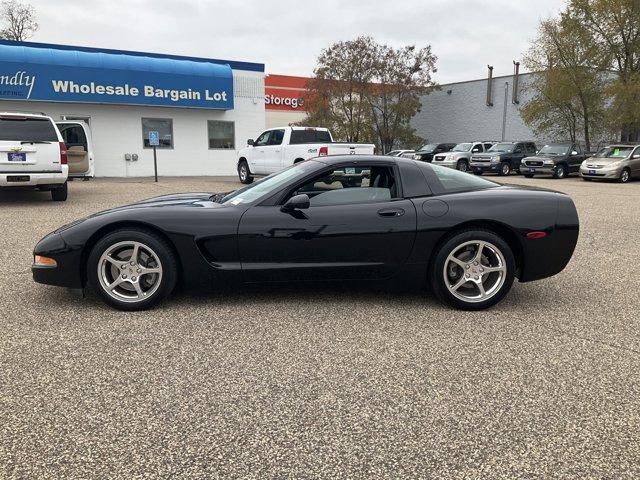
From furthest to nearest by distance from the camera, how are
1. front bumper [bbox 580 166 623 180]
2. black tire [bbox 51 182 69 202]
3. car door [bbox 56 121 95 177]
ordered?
front bumper [bbox 580 166 623 180] → car door [bbox 56 121 95 177] → black tire [bbox 51 182 69 202]

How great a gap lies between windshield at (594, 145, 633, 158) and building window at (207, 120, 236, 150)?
53.2 feet

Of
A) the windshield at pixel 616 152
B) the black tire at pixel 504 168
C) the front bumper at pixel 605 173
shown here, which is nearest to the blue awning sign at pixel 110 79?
the black tire at pixel 504 168

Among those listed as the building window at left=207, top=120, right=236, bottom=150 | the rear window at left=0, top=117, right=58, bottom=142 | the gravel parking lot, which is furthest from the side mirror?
the building window at left=207, top=120, right=236, bottom=150

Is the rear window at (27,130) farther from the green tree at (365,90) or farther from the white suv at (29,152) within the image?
the green tree at (365,90)

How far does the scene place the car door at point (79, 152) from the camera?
46.0 ft

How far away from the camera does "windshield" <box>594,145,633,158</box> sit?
22281mm

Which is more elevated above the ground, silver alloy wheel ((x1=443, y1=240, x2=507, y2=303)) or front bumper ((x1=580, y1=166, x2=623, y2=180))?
front bumper ((x1=580, y1=166, x2=623, y2=180))

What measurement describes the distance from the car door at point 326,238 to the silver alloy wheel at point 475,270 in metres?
0.41

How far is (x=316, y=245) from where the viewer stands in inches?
162

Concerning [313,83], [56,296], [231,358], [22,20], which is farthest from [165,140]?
[22,20]

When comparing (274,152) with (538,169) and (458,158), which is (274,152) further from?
(458,158)

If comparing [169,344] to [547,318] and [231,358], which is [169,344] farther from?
[547,318]

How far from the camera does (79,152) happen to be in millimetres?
14109

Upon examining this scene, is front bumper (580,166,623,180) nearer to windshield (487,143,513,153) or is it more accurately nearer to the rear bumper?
windshield (487,143,513,153)
